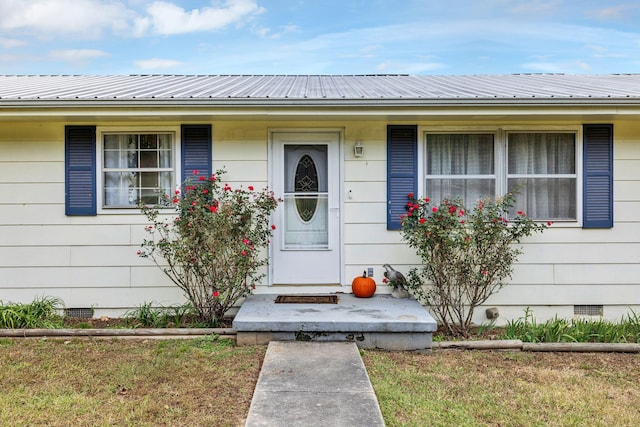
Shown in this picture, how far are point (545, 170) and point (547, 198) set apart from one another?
324mm

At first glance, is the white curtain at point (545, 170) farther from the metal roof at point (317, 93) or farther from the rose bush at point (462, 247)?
the metal roof at point (317, 93)

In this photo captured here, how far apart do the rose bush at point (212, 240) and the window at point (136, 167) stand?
26cm

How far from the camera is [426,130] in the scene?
17.1 feet

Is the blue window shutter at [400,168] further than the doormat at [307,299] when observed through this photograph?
Yes

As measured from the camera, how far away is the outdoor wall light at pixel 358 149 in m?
5.15

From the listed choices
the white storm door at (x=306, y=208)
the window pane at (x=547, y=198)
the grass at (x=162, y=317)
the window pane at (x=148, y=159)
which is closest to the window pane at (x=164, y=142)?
→ the window pane at (x=148, y=159)

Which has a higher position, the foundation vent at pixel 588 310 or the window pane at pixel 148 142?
the window pane at pixel 148 142

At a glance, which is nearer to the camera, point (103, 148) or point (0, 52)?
point (103, 148)

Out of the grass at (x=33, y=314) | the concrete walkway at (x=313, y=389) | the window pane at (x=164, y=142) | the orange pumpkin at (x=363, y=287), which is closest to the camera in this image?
the concrete walkway at (x=313, y=389)

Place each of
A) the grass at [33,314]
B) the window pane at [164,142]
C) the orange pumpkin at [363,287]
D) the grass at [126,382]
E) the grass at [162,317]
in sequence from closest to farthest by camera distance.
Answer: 1. the grass at [126,382]
2. the grass at [33,314]
3. the grass at [162,317]
4. the orange pumpkin at [363,287]
5. the window pane at [164,142]

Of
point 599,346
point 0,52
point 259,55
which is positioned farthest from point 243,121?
point 0,52

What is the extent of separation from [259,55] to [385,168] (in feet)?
23.2

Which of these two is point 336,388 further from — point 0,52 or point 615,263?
point 0,52

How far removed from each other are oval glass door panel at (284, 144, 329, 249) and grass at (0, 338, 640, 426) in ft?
5.24
